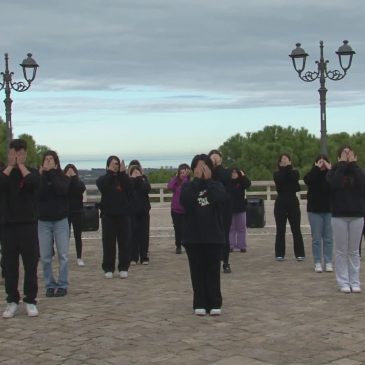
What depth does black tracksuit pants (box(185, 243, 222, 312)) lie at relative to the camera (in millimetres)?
7453

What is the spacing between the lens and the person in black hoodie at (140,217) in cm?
1174

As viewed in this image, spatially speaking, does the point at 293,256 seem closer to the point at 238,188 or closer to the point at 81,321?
the point at 238,188

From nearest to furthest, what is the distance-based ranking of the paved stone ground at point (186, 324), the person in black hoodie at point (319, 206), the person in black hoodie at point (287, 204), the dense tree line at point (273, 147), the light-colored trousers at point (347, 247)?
the paved stone ground at point (186, 324)
the light-colored trousers at point (347, 247)
the person in black hoodie at point (319, 206)
the person in black hoodie at point (287, 204)
the dense tree line at point (273, 147)

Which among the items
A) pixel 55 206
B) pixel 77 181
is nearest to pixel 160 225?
pixel 77 181

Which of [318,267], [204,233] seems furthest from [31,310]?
[318,267]

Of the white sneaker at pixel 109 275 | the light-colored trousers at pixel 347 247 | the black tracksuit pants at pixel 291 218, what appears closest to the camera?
the light-colored trousers at pixel 347 247

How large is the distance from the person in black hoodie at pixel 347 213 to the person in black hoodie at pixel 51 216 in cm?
330

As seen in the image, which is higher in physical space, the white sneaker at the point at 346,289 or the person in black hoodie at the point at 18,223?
the person in black hoodie at the point at 18,223

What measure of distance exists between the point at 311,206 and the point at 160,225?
33.4 feet

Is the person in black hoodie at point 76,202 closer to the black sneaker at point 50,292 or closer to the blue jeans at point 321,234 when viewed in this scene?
the black sneaker at point 50,292

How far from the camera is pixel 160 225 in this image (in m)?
20.0

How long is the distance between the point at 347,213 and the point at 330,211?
1631 millimetres


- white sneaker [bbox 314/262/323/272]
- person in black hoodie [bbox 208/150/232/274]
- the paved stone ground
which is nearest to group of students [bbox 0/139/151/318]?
the paved stone ground

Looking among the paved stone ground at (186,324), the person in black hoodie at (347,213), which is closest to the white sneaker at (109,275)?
the paved stone ground at (186,324)
